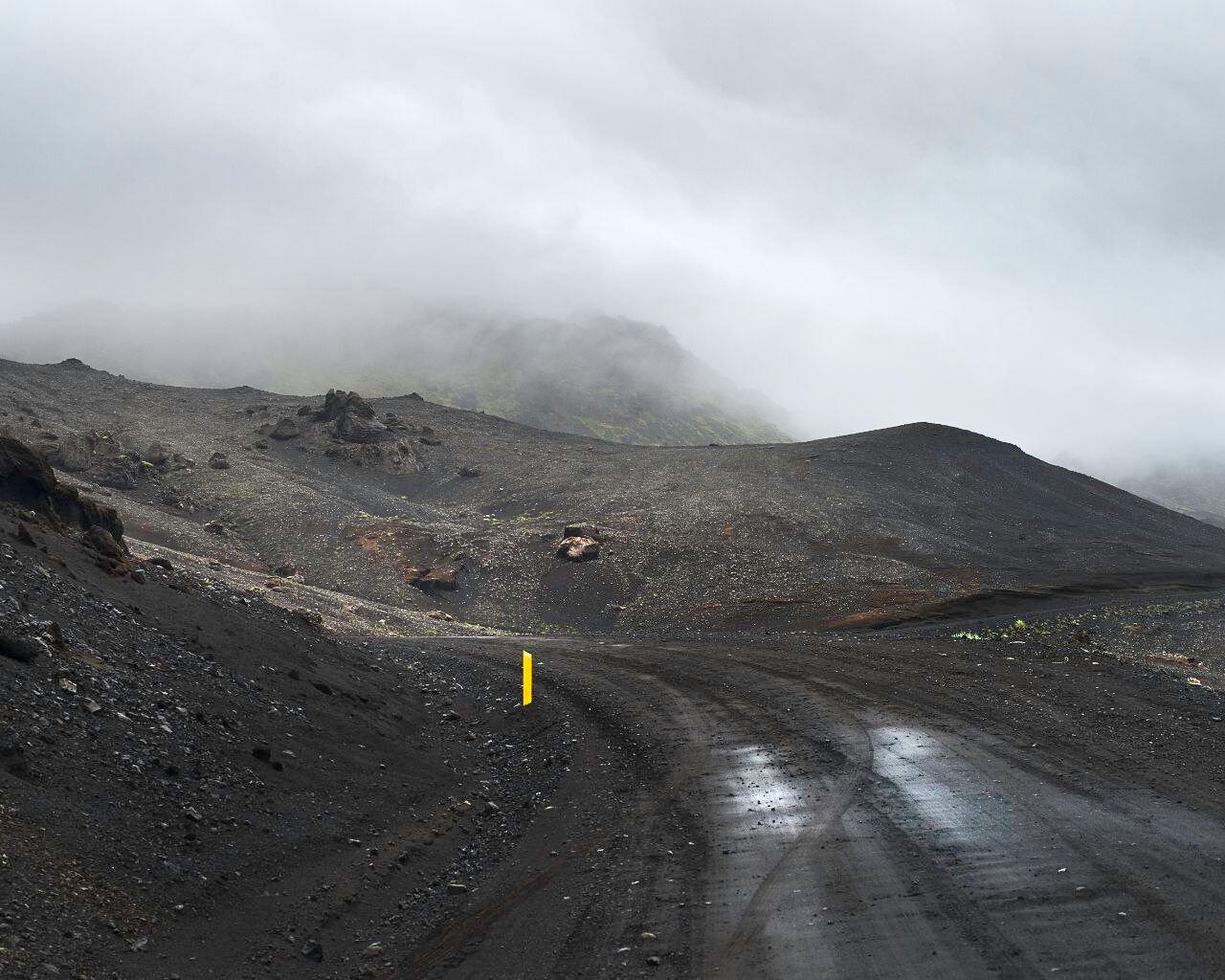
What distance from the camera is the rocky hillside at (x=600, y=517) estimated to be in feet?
142

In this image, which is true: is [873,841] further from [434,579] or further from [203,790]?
[434,579]

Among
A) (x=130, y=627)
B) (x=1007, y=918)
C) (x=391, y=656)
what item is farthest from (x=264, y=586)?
(x=1007, y=918)

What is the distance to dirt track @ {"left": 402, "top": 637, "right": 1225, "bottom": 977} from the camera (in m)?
7.67

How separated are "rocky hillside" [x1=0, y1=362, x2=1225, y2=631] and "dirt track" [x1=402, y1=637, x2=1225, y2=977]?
20689mm

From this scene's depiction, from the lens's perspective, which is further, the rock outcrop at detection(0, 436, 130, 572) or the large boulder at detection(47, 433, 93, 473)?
the large boulder at detection(47, 433, 93, 473)

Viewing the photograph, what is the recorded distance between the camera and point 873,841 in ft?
33.8

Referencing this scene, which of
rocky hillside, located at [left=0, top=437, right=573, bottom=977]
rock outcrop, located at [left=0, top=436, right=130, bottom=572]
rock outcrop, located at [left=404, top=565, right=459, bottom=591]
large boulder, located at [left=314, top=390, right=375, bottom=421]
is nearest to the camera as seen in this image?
rocky hillside, located at [left=0, top=437, right=573, bottom=977]

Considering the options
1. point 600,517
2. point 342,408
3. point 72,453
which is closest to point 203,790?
point 600,517

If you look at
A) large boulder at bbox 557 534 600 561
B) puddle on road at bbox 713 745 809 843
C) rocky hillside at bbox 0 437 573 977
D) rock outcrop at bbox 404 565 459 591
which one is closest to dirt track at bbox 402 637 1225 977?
puddle on road at bbox 713 745 809 843

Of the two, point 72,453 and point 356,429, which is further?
point 356,429

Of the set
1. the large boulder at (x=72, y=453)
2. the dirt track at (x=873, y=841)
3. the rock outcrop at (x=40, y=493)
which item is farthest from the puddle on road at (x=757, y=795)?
the large boulder at (x=72, y=453)

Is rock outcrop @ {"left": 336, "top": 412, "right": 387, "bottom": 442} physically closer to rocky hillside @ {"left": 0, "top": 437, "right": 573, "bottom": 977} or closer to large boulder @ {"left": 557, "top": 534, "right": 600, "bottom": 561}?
large boulder @ {"left": 557, "top": 534, "right": 600, "bottom": 561}

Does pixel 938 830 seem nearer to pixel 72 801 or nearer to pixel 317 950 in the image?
pixel 317 950

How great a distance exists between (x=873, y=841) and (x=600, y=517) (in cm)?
4425
